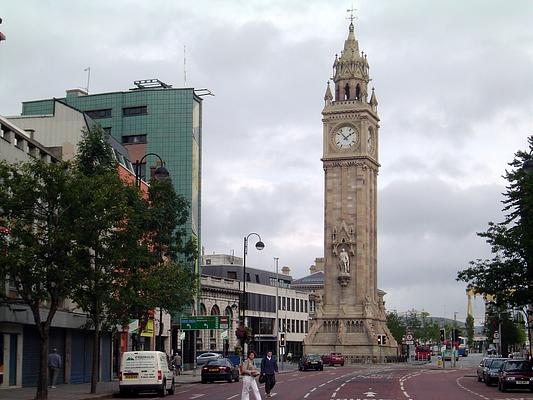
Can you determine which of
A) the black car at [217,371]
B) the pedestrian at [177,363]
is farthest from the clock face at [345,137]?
the black car at [217,371]

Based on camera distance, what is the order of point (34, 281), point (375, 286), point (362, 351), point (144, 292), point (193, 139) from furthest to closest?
point (375, 286) → point (362, 351) → point (193, 139) → point (144, 292) → point (34, 281)

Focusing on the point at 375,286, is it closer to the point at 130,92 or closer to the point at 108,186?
the point at 130,92

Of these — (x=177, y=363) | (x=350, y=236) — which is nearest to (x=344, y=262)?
(x=350, y=236)

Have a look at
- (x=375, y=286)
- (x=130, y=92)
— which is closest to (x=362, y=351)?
(x=375, y=286)

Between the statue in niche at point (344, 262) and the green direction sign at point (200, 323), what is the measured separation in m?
50.1

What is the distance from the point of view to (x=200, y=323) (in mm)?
61812

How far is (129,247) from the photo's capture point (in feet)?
129

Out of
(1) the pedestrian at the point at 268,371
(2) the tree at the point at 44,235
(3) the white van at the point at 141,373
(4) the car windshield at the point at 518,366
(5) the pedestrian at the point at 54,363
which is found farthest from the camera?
(4) the car windshield at the point at 518,366

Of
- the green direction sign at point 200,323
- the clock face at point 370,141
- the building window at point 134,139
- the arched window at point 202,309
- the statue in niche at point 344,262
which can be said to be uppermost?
the clock face at point 370,141

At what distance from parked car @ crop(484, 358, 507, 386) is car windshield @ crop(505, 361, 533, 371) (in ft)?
15.6

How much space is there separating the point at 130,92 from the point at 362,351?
1629 inches

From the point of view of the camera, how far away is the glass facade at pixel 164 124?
86500 millimetres

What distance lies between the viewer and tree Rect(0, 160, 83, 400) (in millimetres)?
33375

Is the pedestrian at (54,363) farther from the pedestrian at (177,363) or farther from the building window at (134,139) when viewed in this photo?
the building window at (134,139)
